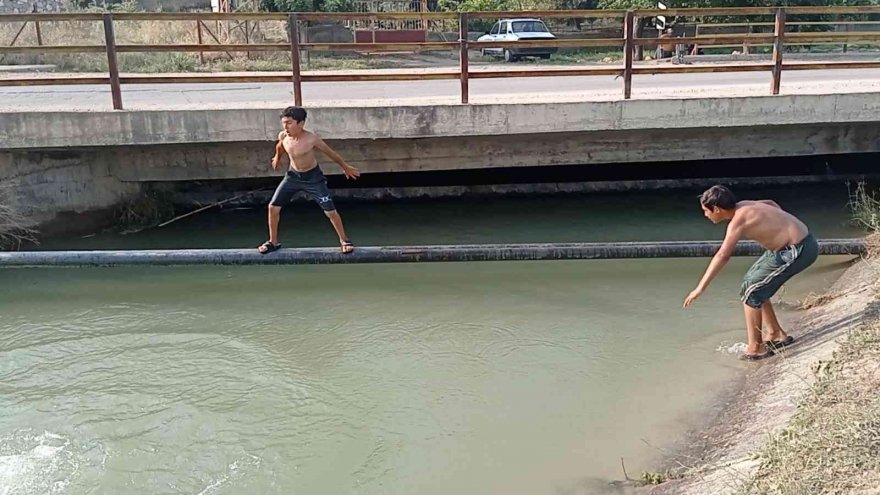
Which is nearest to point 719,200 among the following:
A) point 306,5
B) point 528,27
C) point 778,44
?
point 778,44

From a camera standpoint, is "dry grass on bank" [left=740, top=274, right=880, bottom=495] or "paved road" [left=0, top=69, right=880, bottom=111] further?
"paved road" [left=0, top=69, right=880, bottom=111]

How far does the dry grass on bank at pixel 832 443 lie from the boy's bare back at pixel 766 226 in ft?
3.99

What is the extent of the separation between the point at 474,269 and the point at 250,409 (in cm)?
397

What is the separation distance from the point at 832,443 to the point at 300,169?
5.07 meters

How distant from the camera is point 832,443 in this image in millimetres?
3889

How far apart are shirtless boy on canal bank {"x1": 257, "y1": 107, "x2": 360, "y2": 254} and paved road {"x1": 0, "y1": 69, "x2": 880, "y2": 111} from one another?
2.37 m

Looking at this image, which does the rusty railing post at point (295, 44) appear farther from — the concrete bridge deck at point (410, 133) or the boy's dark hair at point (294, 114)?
the boy's dark hair at point (294, 114)

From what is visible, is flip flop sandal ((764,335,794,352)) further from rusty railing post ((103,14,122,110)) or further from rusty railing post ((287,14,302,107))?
rusty railing post ((103,14,122,110))

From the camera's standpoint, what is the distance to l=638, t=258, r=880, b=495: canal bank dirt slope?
445cm

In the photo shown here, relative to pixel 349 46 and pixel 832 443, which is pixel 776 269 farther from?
pixel 349 46

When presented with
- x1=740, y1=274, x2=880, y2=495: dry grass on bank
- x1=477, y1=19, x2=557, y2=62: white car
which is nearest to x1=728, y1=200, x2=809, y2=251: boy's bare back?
x1=740, y1=274, x2=880, y2=495: dry grass on bank

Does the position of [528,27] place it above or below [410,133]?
above

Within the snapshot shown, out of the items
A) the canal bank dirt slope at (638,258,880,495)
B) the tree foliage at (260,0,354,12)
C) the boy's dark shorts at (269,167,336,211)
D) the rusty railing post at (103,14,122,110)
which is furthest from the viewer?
the tree foliage at (260,0,354,12)

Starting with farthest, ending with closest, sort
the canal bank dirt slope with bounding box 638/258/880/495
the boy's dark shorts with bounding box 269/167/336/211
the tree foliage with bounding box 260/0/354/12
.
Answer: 1. the tree foliage with bounding box 260/0/354/12
2. the boy's dark shorts with bounding box 269/167/336/211
3. the canal bank dirt slope with bounding box 638/258/880/495
